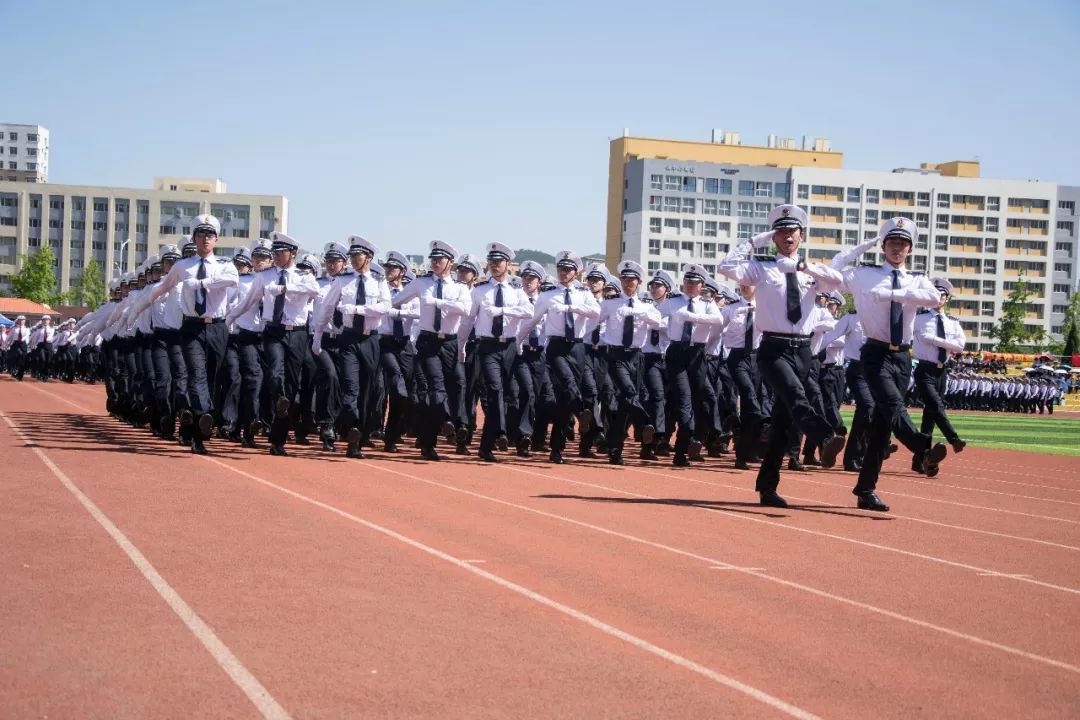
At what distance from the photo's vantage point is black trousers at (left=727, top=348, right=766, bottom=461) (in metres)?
17.9

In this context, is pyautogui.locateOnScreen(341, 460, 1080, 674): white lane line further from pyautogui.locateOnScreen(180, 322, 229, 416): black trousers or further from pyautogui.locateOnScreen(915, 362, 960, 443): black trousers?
pyautogui.locateOnScreen(915, 362, 960, 443): black trousers

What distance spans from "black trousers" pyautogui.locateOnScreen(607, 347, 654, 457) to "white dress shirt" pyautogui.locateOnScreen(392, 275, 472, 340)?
Answer: 2.33 metres

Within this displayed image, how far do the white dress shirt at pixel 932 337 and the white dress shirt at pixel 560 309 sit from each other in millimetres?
4230

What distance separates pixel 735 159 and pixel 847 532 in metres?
156

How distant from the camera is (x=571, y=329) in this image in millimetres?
17766

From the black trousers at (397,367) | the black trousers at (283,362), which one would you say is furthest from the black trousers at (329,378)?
the black trousers at (397,367)

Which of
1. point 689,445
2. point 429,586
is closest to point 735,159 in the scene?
point 689,445

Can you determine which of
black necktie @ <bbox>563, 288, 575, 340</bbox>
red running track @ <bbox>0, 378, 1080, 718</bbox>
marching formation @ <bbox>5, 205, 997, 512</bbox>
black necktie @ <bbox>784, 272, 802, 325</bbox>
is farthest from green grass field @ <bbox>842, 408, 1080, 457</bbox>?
red running track @ <bbox>0, 378, 1080, 718</bbox>

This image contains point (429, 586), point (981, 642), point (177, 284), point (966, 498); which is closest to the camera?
point (981, 642)

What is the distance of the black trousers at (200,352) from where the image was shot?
1599 cm

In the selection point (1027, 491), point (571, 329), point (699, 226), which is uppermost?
point (699, 226)

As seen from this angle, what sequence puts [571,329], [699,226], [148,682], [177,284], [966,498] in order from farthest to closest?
[699,226]
[571,329]
[177,284]
[966,498]
[148,682]

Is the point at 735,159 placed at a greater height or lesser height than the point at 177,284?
greater

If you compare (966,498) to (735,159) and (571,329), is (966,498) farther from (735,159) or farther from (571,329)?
(735,159)
